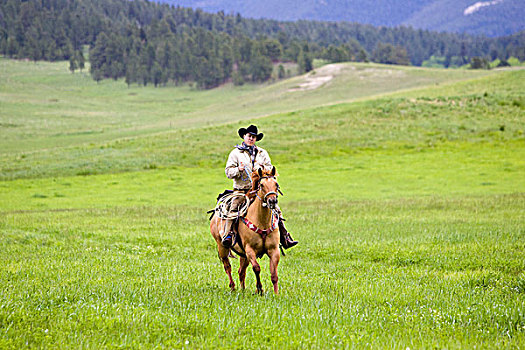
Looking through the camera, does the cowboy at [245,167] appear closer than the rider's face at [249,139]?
Yes

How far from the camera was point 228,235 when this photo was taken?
398 inches

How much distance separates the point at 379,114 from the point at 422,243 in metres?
50.4

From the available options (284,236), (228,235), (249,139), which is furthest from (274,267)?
(249,139)

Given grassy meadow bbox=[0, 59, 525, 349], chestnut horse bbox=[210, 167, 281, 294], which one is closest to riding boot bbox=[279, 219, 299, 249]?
chestnut horse bbox=[210, 167, 281, 294]

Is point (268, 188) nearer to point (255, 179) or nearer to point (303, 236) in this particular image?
point (255, 179)

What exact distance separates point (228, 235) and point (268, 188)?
5.19 ft

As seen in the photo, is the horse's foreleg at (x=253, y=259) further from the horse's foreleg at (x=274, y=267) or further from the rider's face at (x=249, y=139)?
the rider's face at (x=249, y=139)

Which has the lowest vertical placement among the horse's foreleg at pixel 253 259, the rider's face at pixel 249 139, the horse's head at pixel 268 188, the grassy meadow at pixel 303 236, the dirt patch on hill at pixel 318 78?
the grassy meadow at pixel 303 236

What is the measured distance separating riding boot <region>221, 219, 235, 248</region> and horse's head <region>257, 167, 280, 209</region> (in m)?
1.10

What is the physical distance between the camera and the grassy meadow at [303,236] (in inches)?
286

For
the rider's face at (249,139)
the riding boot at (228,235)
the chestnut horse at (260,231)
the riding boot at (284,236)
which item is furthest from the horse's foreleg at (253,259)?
the rider's face at (249,139)

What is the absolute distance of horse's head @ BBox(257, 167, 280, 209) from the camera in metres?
9.01

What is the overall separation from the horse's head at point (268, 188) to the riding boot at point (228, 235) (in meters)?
1.10

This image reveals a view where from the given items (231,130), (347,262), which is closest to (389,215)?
(347,262)
